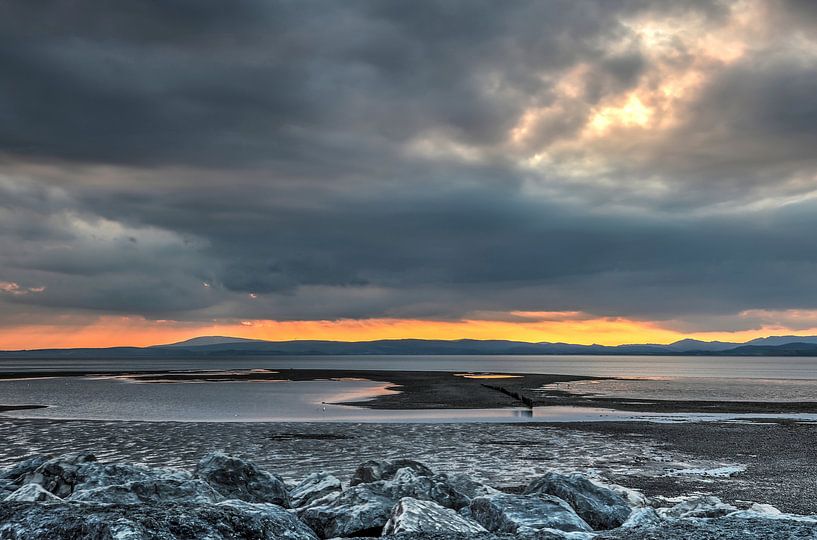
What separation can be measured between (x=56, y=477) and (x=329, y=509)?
632 cm

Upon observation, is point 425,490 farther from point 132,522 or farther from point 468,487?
point 132,522

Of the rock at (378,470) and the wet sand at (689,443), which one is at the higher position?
the rock at (378,470)

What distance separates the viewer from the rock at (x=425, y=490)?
11805mm

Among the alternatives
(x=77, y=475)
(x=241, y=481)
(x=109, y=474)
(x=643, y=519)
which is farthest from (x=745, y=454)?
(x=77, y=475)

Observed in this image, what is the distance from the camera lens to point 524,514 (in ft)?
32.0

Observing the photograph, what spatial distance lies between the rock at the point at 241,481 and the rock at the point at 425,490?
6.35 ft

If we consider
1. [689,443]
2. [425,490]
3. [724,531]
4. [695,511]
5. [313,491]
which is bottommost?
[689,443]

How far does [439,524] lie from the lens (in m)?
8.71

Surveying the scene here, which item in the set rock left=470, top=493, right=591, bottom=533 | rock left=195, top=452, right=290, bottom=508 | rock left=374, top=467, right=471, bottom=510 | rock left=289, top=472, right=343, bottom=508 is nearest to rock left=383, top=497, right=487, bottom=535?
rock left=470, top=493, right=591, bottom=533

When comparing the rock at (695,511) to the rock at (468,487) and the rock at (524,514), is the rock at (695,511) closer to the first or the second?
the rock at (524,514)

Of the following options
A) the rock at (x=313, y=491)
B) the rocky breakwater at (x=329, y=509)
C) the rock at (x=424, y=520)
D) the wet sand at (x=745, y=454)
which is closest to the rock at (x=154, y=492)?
the rocky breakwater at (x=329, y=509)

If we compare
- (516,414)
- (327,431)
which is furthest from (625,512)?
(516,414)

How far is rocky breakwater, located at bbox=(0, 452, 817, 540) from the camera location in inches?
248

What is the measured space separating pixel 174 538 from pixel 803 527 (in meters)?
6.27
